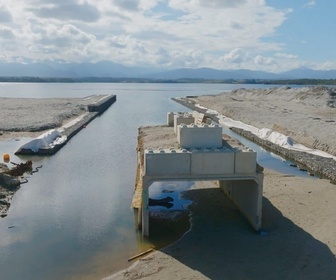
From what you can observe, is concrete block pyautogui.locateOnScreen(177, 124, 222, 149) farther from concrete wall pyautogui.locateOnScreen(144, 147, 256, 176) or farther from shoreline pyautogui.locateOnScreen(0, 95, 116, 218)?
shoreline pyautogui.locateOnScreen(0, 95, 116, 218)

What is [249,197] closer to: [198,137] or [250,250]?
[250,250]

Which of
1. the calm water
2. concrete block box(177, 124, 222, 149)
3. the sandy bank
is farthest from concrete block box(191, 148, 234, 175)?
the sandy bank

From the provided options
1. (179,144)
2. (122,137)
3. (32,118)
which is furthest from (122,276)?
(32,118)

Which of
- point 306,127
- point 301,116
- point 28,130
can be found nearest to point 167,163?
point 306,127

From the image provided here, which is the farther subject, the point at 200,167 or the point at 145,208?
the point at 145,208

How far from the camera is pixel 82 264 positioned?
13.7 m

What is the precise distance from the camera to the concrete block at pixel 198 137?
16297 millimetres

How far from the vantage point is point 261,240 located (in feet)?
48.4

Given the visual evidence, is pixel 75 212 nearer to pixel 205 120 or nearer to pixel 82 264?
pixel 82 264

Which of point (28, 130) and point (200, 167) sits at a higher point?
point (200, 167)

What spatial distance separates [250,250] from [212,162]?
334cm

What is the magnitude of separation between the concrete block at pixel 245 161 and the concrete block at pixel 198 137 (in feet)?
5.26

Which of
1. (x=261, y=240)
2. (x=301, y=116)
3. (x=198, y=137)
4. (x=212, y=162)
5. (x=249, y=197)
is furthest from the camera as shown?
(x=301, y=116)

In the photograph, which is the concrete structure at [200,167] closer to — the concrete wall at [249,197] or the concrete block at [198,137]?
the concrete wall at [249,197]
